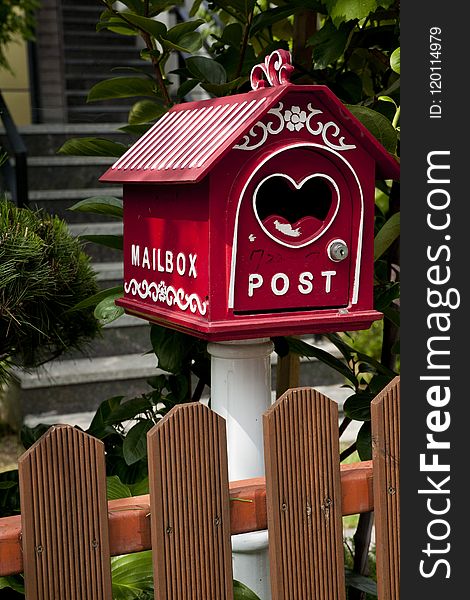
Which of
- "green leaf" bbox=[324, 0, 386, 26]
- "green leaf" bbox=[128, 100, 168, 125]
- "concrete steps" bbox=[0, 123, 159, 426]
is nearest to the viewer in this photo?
"green leaf" bbox=[324, 0, 386, 26]

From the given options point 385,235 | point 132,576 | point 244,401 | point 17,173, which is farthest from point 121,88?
point 17,173

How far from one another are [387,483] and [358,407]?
343 millimetres

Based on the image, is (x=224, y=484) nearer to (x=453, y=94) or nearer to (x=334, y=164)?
(x=334, y=164)

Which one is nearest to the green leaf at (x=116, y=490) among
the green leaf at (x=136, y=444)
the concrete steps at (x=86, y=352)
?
the green leaf at (x=136, y=444)

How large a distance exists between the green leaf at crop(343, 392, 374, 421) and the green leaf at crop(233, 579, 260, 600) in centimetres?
47

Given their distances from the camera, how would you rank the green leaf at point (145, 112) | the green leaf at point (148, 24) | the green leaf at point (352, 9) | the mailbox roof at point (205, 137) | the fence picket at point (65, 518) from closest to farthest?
the fence picket at point (65, 518), the mailbox roof at point (205, 137), the green leaf at point (352, 9), the green leaf at point (148, 24), the green leaf at point (145, 112)

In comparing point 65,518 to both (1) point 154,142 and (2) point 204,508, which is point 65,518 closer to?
(2) point 204,508

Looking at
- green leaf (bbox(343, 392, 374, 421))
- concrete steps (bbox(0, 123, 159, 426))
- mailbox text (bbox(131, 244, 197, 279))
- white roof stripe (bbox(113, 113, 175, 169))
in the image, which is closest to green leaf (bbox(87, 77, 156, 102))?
white roof stripe (bbox(113, 113, 175, 169))

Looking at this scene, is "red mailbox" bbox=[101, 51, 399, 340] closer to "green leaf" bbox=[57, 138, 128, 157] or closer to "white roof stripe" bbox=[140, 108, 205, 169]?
"white roof stripe" bbox=[140, 108, 205, 169]

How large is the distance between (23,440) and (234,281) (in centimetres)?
89

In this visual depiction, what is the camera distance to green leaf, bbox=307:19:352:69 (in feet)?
6.31

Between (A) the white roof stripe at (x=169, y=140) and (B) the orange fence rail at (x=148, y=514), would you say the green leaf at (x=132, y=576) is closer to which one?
(B) the orange fence rail at (x=148, y=514)

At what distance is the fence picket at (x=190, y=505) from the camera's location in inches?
56.0

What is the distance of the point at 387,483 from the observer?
5.22 ft
